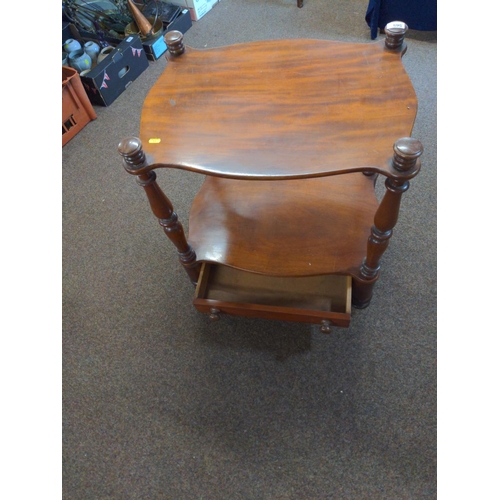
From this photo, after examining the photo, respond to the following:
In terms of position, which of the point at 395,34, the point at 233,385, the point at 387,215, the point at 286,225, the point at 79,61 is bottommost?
the point at 233,385

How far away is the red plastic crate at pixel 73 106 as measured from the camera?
1495 mm

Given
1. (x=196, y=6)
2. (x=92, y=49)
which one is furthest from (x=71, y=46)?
(x=196, y=6)

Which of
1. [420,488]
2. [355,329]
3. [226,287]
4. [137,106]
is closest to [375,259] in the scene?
[355,329]

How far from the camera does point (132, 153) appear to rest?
0.70 meters

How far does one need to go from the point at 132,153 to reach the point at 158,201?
149mm

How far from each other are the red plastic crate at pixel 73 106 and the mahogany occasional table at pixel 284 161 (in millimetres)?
762

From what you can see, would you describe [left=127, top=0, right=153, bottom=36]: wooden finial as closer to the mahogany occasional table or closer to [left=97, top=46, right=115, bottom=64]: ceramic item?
[left=97, top=46, right=115, bottom=64]: ceramic item

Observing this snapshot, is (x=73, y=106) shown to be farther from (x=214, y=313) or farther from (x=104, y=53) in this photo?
(x=214, y=313)

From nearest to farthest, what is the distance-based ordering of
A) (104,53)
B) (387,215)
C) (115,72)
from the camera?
(387,215), (115,72), (104,53)

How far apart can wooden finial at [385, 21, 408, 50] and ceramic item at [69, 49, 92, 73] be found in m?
1.41

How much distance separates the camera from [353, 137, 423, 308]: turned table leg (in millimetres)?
616

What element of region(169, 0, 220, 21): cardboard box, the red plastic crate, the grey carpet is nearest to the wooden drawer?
the grey carpet

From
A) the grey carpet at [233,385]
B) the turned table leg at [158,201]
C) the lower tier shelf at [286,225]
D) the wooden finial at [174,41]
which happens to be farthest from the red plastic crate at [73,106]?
the turned table leg at [158,201]

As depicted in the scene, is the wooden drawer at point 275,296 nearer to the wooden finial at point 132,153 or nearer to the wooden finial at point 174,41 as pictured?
the wooden finial at point 132,153
